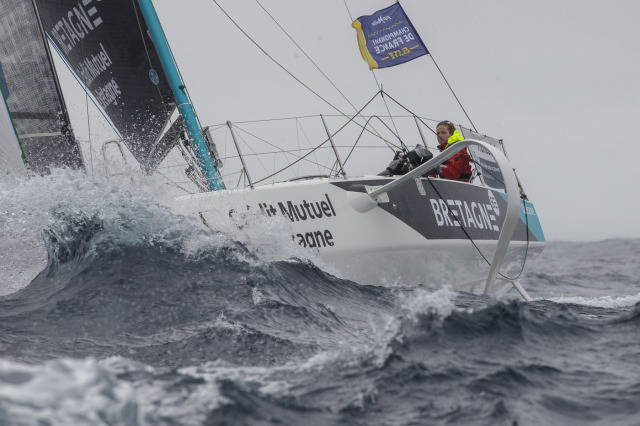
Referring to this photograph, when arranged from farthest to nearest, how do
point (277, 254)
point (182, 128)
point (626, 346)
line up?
point (182, 128) → point (277, 254) → point (626, 346)

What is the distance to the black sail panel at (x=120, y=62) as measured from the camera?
25.5ft

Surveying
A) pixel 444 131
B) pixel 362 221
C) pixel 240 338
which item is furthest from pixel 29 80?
pixel 240 338

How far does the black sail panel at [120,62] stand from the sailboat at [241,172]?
15 mm

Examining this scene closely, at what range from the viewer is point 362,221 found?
6.32 meters

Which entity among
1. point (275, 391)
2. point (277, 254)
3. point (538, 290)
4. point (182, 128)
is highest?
point (182, 128)

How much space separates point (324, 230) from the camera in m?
6.27

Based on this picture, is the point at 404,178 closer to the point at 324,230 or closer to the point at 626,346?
the point at 324,230

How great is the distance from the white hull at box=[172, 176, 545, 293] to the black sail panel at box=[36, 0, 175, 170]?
1.65 meters

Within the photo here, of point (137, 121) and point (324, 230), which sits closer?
point (324, 230)

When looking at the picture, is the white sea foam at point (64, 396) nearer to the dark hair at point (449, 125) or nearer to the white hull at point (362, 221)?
the white hull at point (362, 221)

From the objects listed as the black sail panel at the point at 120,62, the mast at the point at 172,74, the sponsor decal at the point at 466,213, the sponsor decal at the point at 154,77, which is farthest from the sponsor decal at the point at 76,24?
the sponsor decal at the point at 466,213

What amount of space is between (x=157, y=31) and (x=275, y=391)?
6.08 meters

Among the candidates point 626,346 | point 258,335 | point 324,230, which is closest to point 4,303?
point 258,335

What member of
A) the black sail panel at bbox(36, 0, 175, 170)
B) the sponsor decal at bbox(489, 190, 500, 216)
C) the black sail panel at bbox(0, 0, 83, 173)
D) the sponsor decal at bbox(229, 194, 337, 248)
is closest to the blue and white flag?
the sponsor decal at bbox(489, 190, 500, 216)
